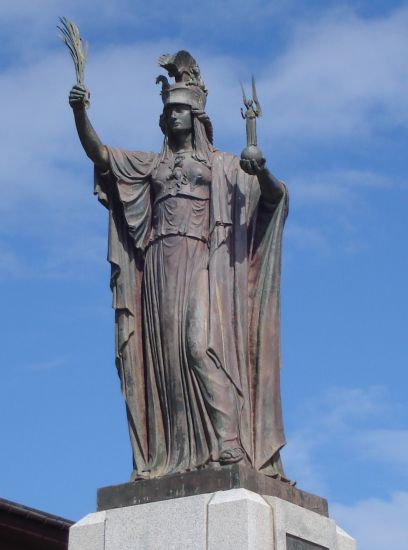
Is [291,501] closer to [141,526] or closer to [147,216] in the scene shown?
[141,526]

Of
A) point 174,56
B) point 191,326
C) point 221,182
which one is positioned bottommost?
point 191,326

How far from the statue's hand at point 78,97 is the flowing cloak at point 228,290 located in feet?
2.40

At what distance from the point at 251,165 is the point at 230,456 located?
114 inches

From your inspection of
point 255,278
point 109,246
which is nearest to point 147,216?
point 109,246

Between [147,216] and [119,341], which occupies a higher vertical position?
[147,216]

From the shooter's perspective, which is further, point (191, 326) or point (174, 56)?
point (174, 56)

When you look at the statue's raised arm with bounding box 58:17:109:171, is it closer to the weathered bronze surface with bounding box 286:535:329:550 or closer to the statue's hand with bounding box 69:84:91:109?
the statue's hand with bounding box 69:84:91:109

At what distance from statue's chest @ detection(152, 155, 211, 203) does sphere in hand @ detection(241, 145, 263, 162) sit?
3.05ft

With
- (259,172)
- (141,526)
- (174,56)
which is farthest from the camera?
(174,56)

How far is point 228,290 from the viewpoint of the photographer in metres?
13.0

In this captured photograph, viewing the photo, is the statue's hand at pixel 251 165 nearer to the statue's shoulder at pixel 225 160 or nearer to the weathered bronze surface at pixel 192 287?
the weathered bronze surface at pixel 192 287

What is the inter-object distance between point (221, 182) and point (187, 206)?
0.47 m

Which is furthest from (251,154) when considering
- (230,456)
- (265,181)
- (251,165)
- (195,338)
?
(230,456)

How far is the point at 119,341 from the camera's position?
13.2 m
